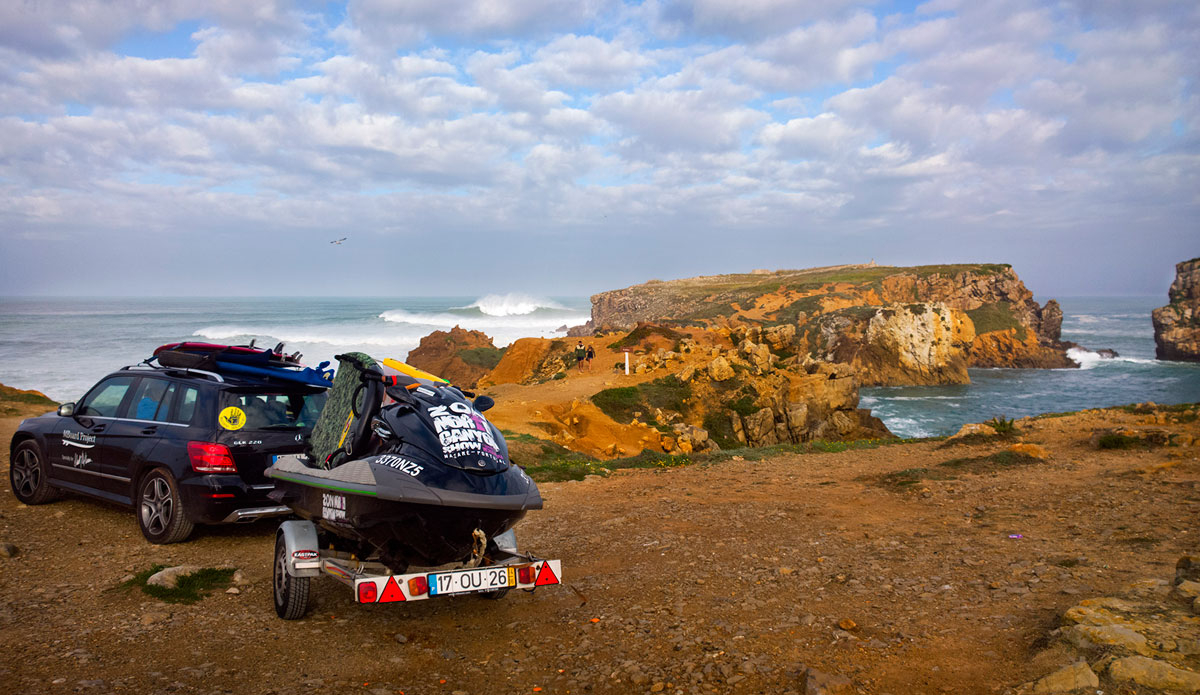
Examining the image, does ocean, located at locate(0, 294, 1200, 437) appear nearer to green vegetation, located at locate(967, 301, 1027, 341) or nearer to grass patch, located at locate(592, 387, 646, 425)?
green vegetation, located at locate(967, 301, 1027, 341)

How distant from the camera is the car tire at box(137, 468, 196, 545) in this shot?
6.46m

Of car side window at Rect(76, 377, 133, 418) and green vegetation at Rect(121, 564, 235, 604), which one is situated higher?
car side window at Rect(76, 377, 133, 418)

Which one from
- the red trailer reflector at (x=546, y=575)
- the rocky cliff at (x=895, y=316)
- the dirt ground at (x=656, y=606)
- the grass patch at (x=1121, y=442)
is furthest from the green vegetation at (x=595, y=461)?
the rocky cliff at (x=895, y=316)

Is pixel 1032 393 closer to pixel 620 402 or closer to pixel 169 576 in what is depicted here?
pixel 620 402

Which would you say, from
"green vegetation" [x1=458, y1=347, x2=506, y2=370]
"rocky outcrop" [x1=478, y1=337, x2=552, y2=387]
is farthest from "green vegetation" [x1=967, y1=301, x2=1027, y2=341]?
"rocky outcrop" [x1=478, y1=337, x2=552, y2=387]

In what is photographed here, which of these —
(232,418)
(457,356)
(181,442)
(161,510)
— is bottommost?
(457,356)

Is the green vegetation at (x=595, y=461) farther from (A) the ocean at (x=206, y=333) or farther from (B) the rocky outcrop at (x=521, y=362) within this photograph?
(A) the ocean at (x=206, y=333)

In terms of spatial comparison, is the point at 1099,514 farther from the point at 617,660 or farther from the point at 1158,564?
the point at 617,660

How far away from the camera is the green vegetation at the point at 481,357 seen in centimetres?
4516

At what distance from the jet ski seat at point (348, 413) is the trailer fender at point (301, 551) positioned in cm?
51

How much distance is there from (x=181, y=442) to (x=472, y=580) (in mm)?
3859

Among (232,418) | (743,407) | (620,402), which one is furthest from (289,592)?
(743,407)

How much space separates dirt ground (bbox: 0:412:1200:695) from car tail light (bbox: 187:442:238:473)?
2.99 feet

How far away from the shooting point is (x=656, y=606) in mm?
5305
